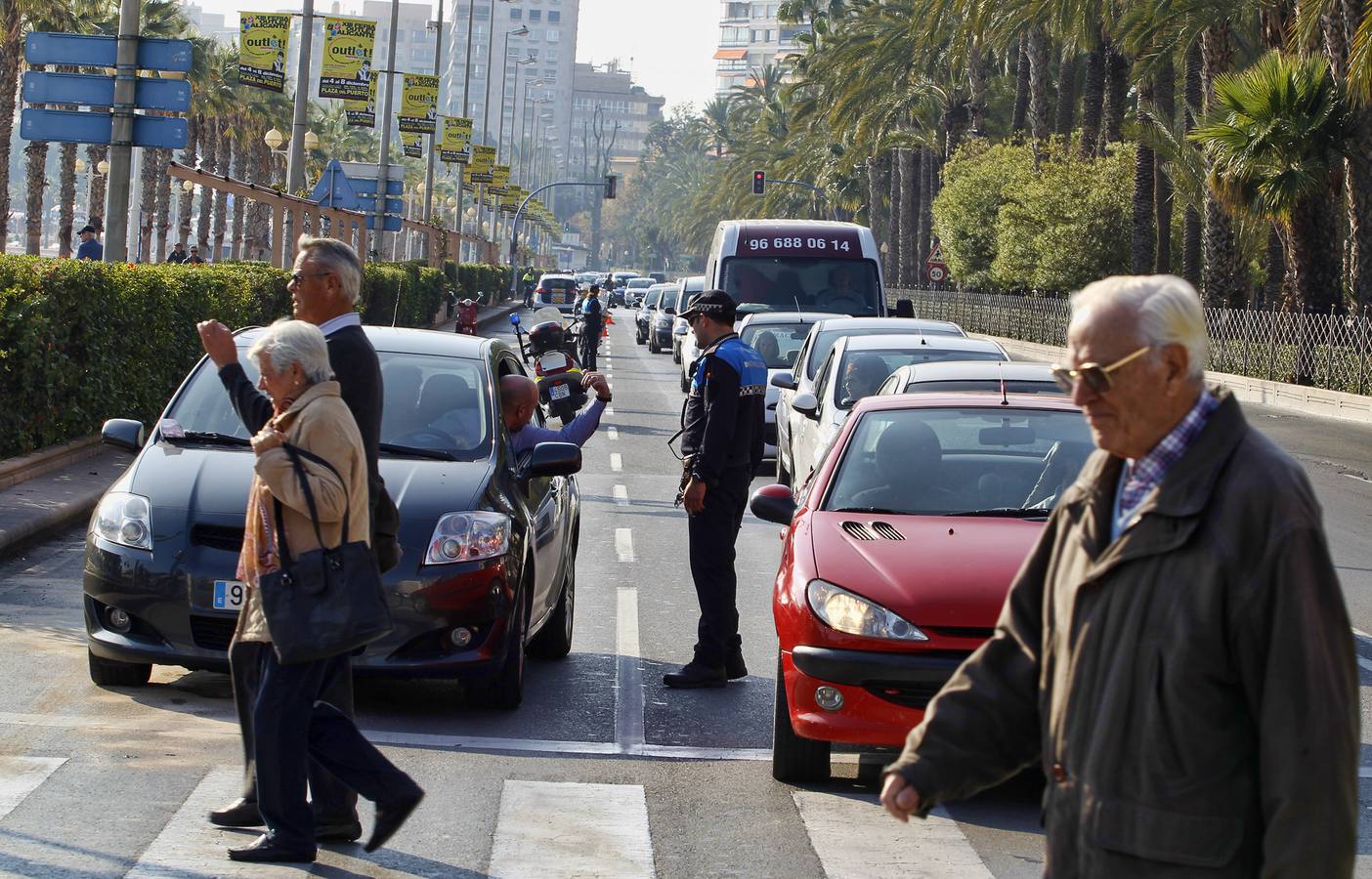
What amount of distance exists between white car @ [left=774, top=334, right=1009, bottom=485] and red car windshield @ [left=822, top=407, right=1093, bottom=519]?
545 centimetres

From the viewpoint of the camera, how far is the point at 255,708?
17.4ft

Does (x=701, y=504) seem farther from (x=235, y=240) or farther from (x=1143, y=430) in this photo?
(x=235, y=240)

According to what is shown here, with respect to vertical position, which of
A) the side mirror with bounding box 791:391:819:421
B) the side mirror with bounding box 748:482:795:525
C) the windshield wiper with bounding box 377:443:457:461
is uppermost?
the side mirror with bounding box 791:391:819:421

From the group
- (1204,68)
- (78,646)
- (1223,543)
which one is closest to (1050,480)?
(78,646)

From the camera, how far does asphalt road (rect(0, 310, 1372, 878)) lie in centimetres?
566

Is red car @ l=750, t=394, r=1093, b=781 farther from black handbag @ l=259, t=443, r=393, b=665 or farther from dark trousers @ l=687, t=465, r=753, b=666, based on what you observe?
black handbag @ l=259, t=443, r=393, b=665

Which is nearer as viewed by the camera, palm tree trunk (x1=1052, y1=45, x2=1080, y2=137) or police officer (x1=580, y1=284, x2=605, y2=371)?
police officer (x1=580, y1=284, x2=605, y2=371)

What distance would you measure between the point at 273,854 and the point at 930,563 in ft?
8.52

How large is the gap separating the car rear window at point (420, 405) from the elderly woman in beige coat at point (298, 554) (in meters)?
3.00

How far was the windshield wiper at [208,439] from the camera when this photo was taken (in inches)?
321

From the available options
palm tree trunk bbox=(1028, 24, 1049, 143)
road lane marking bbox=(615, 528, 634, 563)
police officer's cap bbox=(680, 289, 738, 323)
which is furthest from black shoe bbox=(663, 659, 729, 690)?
palm tree trunk bbox=(1028, 24, 1049, 143)

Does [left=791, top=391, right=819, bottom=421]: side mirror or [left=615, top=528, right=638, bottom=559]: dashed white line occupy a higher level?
[left=791, top=391, right=819, bottom=421]: side mirror

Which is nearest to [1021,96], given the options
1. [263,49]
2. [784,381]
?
[263,49]

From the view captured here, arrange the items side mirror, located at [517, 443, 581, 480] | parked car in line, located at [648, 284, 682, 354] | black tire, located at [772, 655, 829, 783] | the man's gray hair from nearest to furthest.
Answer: the man's gray hair, black tire, located at [772, 655, 829, 783], side mirror, located at [517, 443, 581, 480], parked car in line, located at [648, 284, 682, 354]
